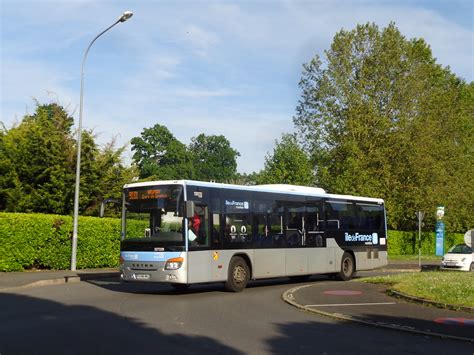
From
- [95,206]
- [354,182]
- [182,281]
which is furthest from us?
[354,182]

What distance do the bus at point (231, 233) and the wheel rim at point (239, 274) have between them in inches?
1.1

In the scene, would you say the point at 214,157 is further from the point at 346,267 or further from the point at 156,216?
the point at 156,216

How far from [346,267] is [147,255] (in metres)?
9.06

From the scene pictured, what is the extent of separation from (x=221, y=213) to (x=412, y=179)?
29819mm

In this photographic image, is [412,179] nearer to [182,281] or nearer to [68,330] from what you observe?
[182,281]

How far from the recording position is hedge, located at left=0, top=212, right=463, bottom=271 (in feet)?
70.0

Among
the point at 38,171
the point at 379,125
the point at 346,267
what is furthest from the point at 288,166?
the point at 346,267

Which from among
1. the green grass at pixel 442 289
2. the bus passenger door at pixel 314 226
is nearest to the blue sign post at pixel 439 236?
the bus passenger door at pixel 314 226

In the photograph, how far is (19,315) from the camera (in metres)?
11.5

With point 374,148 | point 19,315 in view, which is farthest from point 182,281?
point 374,148

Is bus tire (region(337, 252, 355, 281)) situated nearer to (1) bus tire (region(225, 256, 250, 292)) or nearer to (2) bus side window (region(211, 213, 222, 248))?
(1) bus tire (region(225, 256, 250, 292))

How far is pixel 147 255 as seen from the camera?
15719 millimetres

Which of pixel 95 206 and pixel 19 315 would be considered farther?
pixel 95 206

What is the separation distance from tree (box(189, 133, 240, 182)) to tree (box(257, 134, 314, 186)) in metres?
57.6
